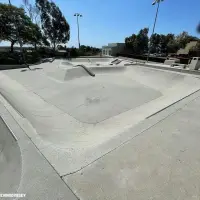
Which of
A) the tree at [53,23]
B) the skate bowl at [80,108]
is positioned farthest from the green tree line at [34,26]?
the skate bowl at [80,108]

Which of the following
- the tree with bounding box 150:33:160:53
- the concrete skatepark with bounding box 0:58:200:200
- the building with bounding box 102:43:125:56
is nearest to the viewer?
the concrete skatepark with bounding box 0:58:200:200

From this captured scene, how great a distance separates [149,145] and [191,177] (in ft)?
3.16

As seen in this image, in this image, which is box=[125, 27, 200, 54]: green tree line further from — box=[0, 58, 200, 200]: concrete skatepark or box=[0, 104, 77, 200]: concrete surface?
box=[0, 104, 77, 200]: concrete surface

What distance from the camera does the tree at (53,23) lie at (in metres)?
30.5

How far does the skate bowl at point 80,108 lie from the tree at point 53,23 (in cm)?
2231

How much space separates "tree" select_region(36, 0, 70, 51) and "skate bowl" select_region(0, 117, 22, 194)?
33.6 m

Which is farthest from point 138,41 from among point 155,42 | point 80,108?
point 80,108

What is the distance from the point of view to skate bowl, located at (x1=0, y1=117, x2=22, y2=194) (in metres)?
2.28

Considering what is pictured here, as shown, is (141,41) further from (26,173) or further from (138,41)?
(26,173)

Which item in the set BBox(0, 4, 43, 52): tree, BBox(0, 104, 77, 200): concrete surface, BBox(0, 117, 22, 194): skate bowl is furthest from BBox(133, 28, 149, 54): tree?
BBox(0, 104, 77, 200): concrete surface

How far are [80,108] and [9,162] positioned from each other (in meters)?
4.83

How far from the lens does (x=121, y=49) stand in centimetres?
4425

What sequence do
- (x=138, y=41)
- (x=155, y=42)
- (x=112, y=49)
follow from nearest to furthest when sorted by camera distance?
(x=112, y=49) → (x=138, y=41) → (x=155, y=42)

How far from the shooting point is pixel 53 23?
3150cm
